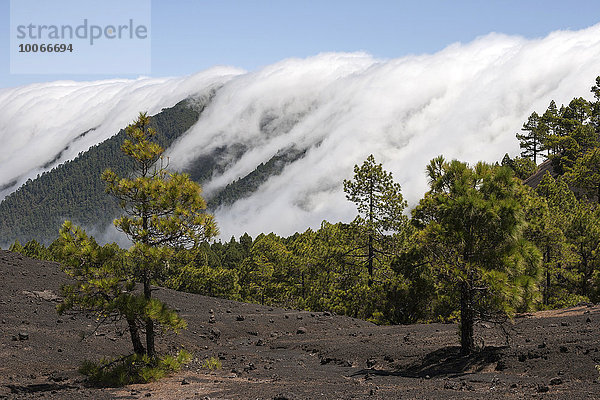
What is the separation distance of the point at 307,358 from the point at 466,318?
7972 mm

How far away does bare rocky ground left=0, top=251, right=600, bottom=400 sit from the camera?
13203mm

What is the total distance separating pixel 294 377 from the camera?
16844 mm

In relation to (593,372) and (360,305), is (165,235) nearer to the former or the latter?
(593,372)

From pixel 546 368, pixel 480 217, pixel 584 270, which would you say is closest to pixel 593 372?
pixel 546 368

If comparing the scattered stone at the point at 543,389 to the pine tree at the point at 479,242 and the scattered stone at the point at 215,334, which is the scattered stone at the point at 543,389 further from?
the scattered stone at the point at 215,334

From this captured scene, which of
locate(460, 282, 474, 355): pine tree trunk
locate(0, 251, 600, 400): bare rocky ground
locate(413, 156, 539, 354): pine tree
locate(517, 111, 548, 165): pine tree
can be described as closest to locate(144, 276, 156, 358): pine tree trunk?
locate(0, 251, 600, 400): bare rocky ground

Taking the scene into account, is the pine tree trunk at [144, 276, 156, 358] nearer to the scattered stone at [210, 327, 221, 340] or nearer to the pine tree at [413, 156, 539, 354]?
the pine tree at [413, 156, 539, 354]

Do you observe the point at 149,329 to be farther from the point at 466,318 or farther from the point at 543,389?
the point at 543,389

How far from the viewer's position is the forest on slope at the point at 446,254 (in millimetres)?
15820

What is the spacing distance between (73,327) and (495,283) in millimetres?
17130

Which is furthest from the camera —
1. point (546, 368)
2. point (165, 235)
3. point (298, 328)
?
point (298, 328)

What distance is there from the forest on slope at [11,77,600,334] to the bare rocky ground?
155 cm

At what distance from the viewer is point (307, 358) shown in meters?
22.1

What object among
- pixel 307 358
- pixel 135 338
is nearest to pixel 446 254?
pixel 307 358
